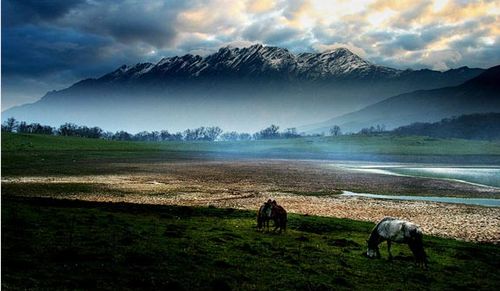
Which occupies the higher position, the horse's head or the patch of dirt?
the horse's head

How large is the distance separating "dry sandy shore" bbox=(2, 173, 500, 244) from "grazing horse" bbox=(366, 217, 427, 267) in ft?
39.2

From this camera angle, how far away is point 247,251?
21094 millimetres

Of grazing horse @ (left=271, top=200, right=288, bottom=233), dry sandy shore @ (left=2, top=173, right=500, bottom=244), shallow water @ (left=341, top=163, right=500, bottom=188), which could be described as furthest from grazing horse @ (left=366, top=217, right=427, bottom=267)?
shallow water @ (left=341, top=163, right=500, bottom=188)

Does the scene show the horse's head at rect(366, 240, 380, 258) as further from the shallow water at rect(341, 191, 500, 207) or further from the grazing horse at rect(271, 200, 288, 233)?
the shallow water at rect(341, 191, 500, 207)

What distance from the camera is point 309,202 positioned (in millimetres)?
49438

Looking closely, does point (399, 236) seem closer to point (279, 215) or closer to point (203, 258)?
point (279, 215)

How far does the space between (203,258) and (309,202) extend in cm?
3209

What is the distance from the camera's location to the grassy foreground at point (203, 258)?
15086 mm

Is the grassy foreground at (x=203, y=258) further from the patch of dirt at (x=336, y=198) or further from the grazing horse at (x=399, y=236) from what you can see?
the patch of dirt at (x=336, y=198)

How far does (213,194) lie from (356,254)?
116ft

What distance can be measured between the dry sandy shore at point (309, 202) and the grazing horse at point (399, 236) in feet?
39.2

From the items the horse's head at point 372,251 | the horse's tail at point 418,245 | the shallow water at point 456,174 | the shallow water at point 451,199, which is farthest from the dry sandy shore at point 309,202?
the shallow water at point 456,174

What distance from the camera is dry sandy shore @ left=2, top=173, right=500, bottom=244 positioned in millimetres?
35594

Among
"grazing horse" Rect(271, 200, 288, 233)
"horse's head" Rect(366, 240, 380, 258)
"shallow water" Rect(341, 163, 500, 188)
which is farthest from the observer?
"shallow water" Rect(341, 163, 500, 188)
